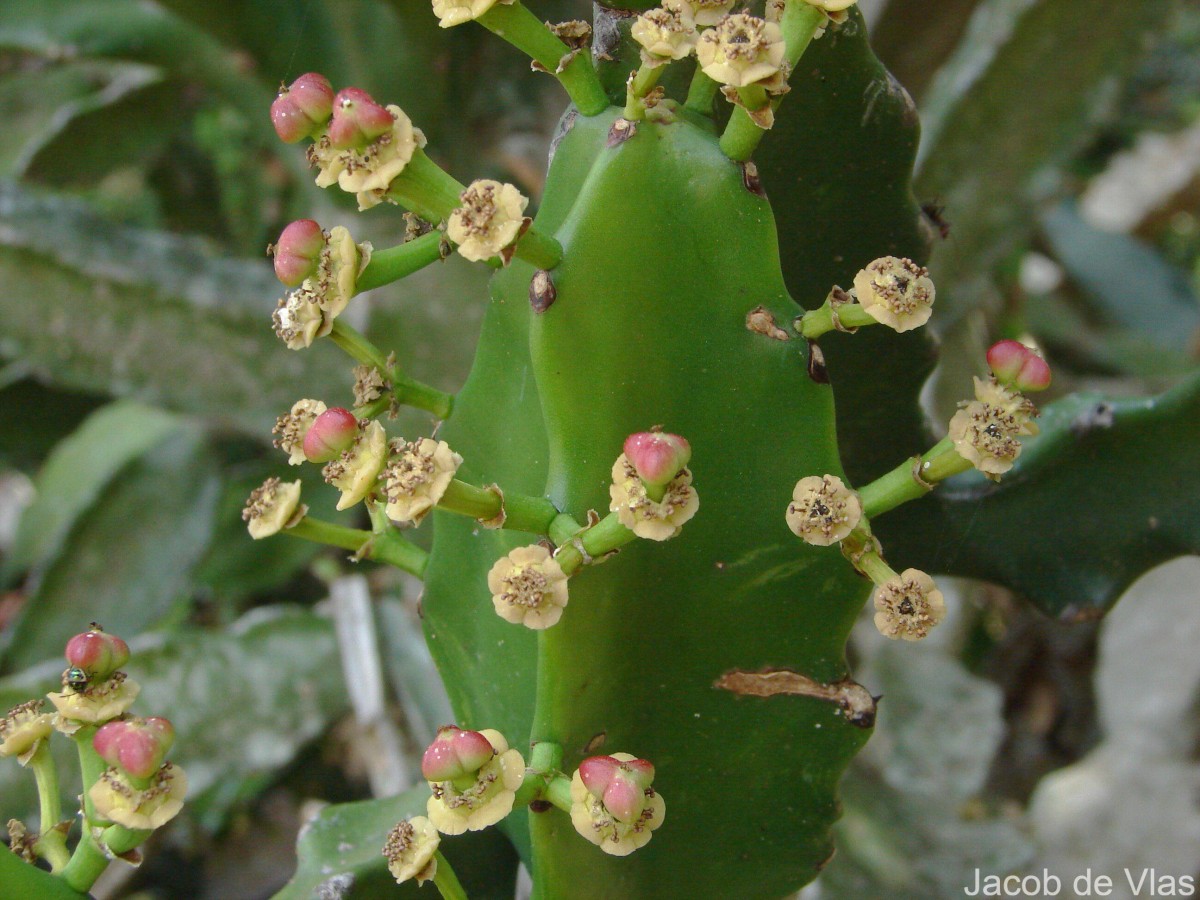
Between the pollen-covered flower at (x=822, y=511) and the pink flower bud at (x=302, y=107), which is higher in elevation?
the pink flower bud at (x=302, y=107)

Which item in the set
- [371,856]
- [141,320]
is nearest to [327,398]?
[141,320]

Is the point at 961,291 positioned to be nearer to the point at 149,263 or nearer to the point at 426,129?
the point at 426,129

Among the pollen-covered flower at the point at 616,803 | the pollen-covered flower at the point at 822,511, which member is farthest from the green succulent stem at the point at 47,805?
the pollen-covered flower at the point at 822,511

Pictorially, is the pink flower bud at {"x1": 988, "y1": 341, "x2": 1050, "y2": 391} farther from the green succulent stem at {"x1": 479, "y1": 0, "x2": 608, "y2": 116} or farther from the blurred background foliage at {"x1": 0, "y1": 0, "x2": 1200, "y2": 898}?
the blurred background foliage at {"x1": 0, "y1": 0, "x2": 1200, "y2": 898}

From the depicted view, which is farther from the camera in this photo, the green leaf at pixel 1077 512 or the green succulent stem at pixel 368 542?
the green leaf at pixel 1077 512

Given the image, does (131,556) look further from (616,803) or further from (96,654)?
(616,803)

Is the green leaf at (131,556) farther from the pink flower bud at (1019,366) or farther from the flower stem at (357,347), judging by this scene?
the pink flower bud at (1019,366)
